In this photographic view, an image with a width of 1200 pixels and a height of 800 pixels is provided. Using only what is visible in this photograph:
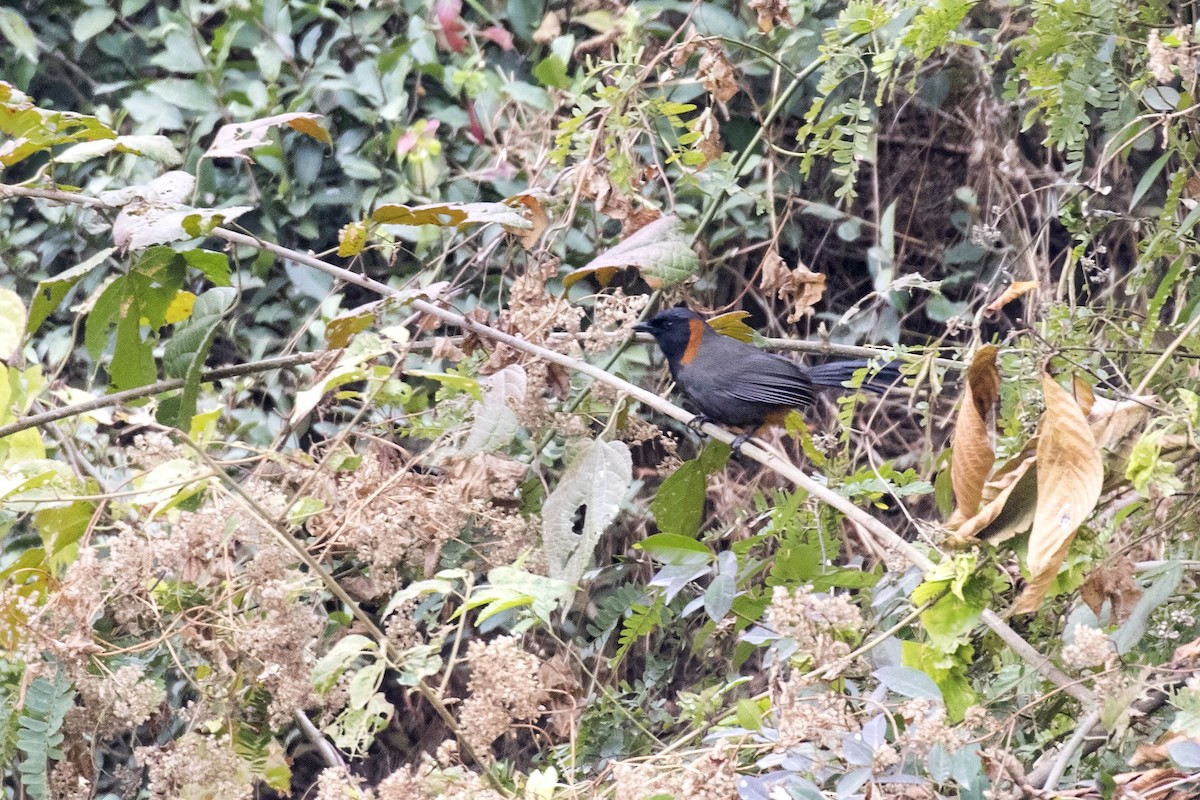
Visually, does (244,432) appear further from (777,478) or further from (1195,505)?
(1195,505)

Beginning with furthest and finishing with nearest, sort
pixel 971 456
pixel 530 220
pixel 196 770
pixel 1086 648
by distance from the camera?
pixel 530 220
pixel 196 770
pixel 971 456
pixel 1086 648

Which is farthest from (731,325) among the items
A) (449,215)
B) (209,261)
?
(209,261)

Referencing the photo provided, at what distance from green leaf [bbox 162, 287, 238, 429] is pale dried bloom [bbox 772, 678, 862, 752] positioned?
4.50 ft

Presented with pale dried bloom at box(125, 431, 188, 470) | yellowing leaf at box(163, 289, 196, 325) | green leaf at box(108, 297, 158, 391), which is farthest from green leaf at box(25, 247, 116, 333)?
pale dried bloom at box(125, 431, 188, 470)

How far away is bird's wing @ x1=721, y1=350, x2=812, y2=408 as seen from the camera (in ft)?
12.1

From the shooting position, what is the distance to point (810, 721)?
154 centimetres

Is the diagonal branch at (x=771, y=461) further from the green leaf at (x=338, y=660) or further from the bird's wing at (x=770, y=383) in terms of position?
the bird's wing at (x=770, y=383)

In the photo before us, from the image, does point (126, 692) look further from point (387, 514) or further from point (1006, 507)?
point (1006, 507)

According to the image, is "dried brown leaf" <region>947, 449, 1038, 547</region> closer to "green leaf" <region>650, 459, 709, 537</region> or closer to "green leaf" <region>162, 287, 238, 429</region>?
"green leaf" <region>650, 459, 709, 537</region>

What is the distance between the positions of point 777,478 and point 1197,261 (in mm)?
1747

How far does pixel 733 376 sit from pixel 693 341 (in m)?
0.18

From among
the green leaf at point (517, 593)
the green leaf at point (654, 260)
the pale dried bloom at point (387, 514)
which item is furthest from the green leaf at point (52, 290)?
the green leaf at point (517, 593)

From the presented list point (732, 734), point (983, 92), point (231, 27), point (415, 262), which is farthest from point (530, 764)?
point (231, 27)

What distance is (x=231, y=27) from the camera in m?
4.71
